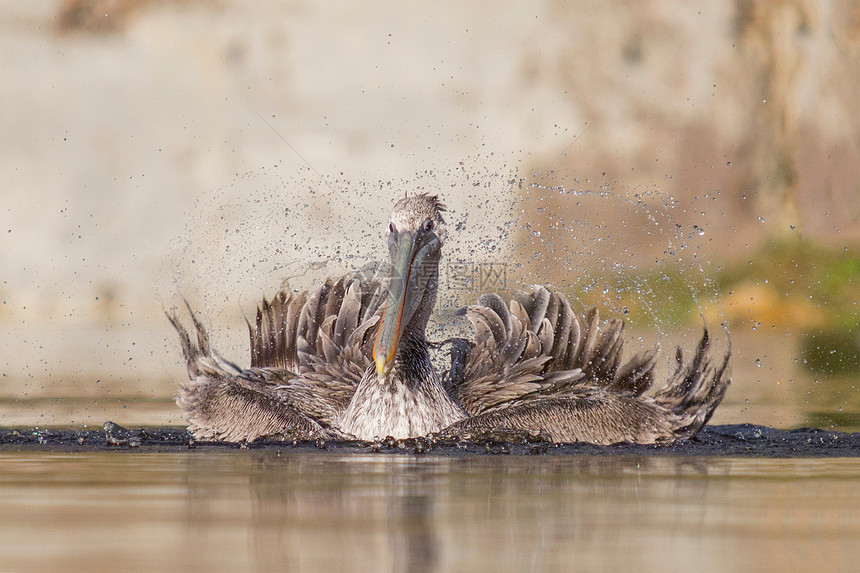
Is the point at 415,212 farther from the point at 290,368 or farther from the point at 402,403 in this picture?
the point at 290,368

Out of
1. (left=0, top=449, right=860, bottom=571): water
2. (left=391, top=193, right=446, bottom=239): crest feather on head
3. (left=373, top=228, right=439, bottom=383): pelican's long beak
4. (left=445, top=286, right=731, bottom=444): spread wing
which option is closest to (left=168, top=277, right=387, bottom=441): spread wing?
(left=373, top=228, right=439, bottom=383): pelican's long beak

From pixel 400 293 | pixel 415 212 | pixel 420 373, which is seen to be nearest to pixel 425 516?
pixel 400 293

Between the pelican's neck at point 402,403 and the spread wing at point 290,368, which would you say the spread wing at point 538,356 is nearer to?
the pelican's neck at point 402,403

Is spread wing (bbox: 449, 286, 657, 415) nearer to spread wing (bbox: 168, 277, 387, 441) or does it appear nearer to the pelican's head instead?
the pelican's head

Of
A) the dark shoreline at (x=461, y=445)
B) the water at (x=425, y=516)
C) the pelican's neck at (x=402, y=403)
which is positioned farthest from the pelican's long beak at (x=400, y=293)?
the water at (x=425, y=516)

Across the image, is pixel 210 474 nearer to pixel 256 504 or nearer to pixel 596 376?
pixel 256 504

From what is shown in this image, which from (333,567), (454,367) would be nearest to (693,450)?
(454,367)

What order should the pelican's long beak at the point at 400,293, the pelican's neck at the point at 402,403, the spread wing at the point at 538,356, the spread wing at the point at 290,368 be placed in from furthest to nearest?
the spread wing at the point at 538,356, the spread wing at the point at 290,368, the pelican's neck at the point at 402,403, the pelican's long beak at the point at 400,293
